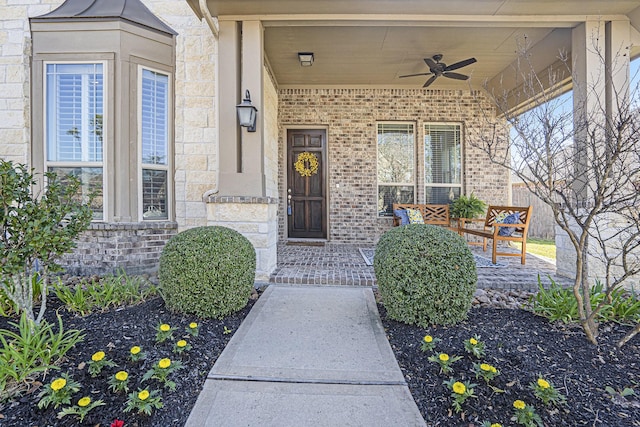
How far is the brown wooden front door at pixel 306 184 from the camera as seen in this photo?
20.4 feet

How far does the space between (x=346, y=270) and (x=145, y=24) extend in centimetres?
394

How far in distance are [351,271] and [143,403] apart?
2.62m

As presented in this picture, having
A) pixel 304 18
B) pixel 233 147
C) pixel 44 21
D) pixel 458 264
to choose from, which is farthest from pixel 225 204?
pixel 44 21

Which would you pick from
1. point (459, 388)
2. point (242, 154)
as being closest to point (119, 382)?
point (459, 388)

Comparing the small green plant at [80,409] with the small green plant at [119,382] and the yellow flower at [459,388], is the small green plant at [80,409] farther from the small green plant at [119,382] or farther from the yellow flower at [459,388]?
the yellow flower at [459,388]

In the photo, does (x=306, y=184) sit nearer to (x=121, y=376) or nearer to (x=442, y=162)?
(x=442, y=162)

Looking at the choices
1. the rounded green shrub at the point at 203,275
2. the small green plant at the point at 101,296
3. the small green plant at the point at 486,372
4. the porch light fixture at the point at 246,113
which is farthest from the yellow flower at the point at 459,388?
the porch light fixture at the point at 246,113

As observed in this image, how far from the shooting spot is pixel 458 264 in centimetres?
235

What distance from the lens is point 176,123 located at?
4.06m

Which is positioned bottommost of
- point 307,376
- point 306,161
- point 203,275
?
point 307,376

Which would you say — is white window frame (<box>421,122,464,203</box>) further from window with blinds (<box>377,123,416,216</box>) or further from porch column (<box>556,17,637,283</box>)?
porch column (<box>556,17,637,283</box>)

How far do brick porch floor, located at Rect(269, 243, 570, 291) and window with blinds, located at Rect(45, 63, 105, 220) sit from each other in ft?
8.03

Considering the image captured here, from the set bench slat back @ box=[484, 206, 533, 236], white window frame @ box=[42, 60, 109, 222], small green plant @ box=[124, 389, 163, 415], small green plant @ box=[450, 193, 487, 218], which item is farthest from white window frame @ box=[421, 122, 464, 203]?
small green plant @ box=[124, 389, 163, 415]

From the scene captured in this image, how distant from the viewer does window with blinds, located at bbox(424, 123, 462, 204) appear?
6.22m
